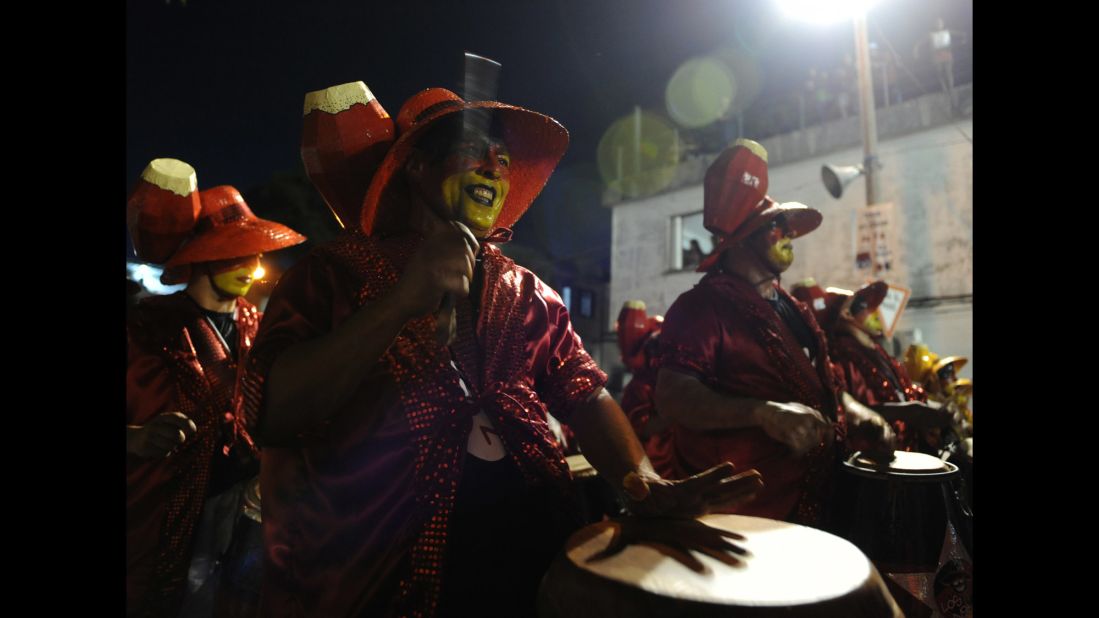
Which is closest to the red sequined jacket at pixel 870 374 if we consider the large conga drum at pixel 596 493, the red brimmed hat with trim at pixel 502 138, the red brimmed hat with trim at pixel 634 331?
the large conga drum at pixel 596 493

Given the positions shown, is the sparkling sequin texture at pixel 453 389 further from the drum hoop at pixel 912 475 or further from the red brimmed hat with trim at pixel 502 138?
the drum hoop at pixel 912 475

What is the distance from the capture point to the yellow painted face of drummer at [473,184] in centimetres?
167

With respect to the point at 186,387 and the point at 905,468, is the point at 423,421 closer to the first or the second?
the point at 905,468

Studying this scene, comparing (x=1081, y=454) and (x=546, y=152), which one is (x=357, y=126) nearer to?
(x=546, y=152)

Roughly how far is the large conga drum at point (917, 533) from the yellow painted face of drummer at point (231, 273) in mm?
3224

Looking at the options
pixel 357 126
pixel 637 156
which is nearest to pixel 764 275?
pixel 357 126

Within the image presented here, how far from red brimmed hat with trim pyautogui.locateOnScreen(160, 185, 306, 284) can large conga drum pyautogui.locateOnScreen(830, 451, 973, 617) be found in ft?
10.1

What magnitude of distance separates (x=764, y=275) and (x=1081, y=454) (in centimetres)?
217

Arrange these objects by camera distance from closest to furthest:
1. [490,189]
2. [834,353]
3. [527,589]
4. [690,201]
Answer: [527,589], [490,189], [834,353], [690,201]

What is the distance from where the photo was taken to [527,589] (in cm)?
153

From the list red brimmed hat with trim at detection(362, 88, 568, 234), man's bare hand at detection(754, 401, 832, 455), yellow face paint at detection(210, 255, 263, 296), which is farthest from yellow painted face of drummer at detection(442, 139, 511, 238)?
yellow face paint at detection(210, 255, 263, 296)

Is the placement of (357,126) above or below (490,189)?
above

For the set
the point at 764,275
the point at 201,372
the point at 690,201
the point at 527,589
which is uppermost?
the point at 690,201

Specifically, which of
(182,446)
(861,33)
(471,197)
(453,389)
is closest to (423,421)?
(453,389)
